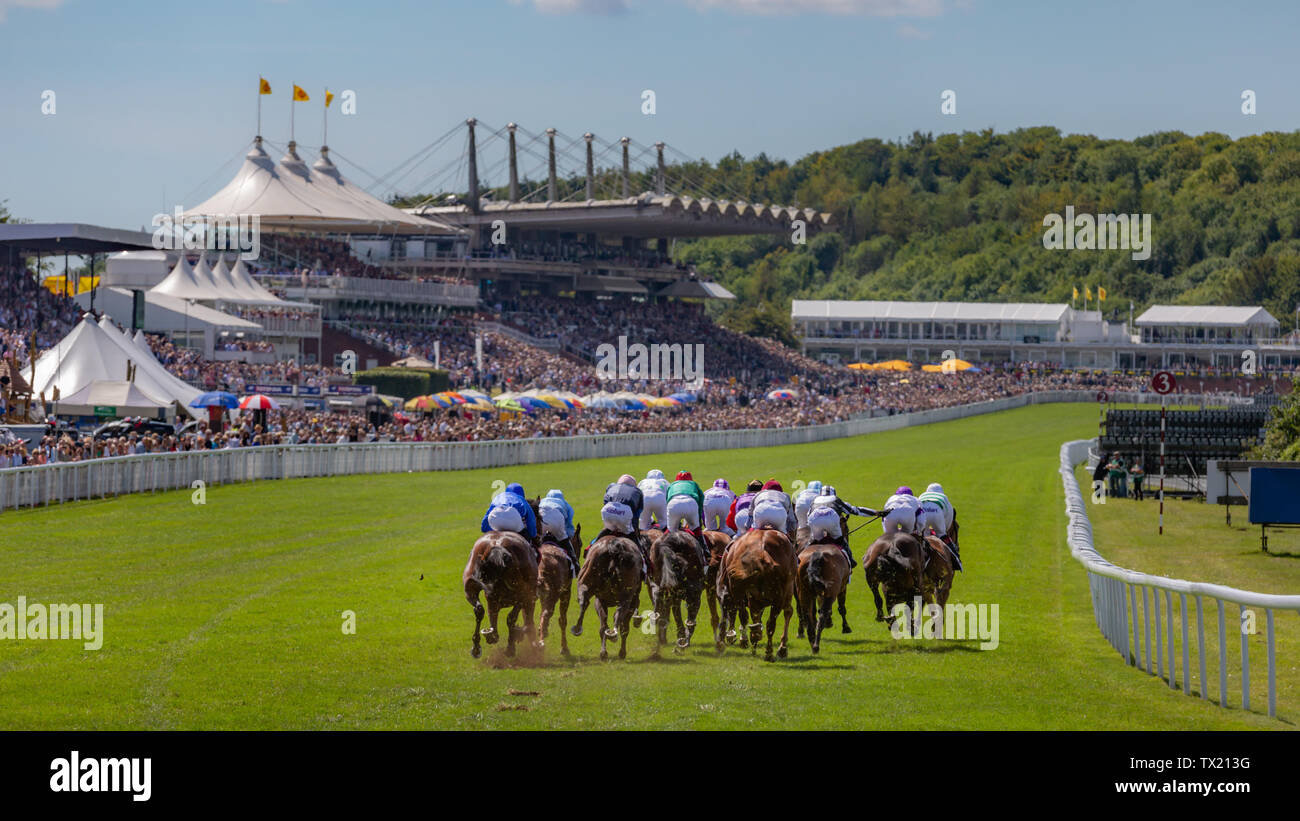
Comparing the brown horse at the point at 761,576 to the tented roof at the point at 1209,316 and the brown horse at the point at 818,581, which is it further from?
the tented roof at the point at 1209,316

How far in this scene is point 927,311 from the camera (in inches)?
4897

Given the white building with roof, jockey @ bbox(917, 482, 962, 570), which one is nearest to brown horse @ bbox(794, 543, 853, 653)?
jockey @ bbox(917, 482, 962, 570)

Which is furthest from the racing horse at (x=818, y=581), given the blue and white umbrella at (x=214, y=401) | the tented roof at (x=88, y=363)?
the blue and white umbrella at (x=214, y=401)

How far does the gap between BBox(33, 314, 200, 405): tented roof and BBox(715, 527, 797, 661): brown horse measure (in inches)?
984

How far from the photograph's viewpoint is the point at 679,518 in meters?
15.6

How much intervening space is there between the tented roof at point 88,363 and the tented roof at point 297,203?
1677 inches

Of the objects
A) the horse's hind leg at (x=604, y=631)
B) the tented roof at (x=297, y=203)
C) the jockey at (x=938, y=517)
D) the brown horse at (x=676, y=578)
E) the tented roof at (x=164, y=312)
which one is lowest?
the horse's hind leg at (x=604, y=631)

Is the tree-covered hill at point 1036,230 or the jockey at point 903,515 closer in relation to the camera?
the jockey at point 903,515

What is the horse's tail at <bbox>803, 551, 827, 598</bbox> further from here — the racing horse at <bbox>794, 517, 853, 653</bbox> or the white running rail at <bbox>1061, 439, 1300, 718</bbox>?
the white running rail at <bbox>1061, 439, 1300, 718</bbox>

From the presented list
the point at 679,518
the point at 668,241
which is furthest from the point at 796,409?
the point at 679,518

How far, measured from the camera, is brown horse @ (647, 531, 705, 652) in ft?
49.8

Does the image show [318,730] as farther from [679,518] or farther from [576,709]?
[679,518]

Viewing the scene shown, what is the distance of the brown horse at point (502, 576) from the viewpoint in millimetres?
13898
